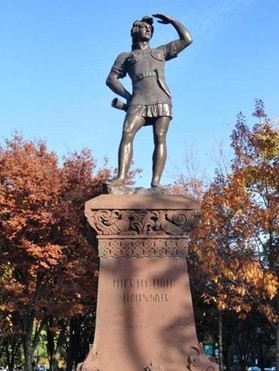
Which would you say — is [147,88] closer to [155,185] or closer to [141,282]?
[155,185]

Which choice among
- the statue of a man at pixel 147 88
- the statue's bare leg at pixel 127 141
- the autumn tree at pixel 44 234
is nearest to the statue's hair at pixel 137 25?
the statue of a man at pixel 147 88

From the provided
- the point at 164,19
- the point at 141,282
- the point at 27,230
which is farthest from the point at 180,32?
the point at 27,230

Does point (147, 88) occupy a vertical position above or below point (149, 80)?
below

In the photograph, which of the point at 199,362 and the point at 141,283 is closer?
the point at 199,362

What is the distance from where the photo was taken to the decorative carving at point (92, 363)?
24.1ft

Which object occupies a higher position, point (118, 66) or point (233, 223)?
point (118, 66)

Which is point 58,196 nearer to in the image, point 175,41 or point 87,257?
point 87,257

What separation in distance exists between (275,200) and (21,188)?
10037mm

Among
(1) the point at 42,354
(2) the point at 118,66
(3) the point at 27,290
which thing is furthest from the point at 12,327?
(1) the point at 42,354

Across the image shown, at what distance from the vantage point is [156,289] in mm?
7820

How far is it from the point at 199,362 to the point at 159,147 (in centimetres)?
319

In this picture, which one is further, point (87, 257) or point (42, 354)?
point (42, 354)

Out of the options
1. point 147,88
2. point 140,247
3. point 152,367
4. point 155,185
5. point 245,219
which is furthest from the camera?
point 245,219

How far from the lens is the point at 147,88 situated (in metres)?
8.94
